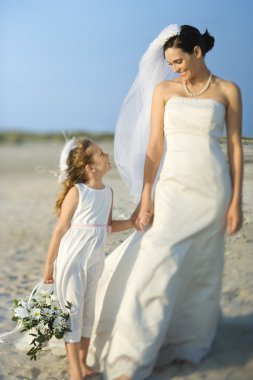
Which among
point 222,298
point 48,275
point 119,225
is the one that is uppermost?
point 119,225

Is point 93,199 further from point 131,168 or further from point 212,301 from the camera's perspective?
point 212,301

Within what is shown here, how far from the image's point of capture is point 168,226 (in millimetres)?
3646

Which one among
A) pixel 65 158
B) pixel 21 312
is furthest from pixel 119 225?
pixel 21 312

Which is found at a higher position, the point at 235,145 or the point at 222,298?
the point at 235,145

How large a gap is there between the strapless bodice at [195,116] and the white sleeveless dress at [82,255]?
0.62 metres

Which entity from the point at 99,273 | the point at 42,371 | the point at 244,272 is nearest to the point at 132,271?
the point at 99,273

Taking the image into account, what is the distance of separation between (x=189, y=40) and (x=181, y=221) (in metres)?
0.99

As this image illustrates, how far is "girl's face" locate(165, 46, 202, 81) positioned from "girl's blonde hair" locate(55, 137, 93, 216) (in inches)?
27.2

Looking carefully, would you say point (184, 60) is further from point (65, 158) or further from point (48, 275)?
point (48, 275)

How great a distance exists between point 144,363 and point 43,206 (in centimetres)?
1141

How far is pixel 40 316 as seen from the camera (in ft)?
13.4

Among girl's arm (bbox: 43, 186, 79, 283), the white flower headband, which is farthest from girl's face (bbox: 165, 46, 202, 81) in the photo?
girl's arm (bbox: 43, 186, 79, 283)

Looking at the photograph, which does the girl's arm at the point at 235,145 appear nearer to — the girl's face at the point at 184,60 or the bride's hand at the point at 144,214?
the girl's face at the point at 184,60

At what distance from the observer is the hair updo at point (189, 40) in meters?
3.67
